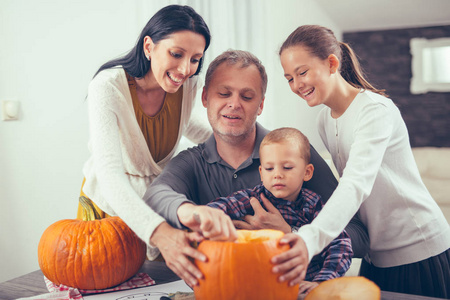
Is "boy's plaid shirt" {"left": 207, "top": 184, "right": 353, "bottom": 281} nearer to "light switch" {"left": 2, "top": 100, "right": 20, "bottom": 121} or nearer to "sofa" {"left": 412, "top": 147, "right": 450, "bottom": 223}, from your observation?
"light switch" {"left": 2, "top": 100, "right": 20, "bottom": 121}

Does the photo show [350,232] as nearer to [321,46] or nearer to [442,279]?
[442,279]

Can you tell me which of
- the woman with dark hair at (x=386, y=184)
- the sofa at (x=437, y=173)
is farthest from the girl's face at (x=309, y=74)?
the sofa at (x=437, y=173)

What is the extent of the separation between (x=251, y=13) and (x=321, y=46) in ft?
5.97

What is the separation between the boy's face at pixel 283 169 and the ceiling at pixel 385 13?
312 centimetres

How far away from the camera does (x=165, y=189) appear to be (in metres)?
1.23

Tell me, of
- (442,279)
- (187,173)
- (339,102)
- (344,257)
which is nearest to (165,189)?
(187,173)

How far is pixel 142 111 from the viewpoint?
151 centimetres

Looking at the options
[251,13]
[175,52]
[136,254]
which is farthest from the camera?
[251,13]

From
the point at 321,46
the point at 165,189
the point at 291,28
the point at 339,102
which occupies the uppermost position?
the point at 291,28

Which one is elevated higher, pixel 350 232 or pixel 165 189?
pixel 165 189

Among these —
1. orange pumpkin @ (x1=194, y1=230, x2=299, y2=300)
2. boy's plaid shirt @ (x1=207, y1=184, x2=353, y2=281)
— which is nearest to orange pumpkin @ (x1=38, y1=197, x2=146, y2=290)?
boy's plaid shirt @ (x1=207, y1=184, x2=353, y2=281)

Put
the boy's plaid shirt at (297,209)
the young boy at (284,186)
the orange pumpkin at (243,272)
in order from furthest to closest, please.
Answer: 1. the young boy at (284,186)
2. the boy's plaid shirt at (297,209)
3. the orange pumpkin at (243,272)

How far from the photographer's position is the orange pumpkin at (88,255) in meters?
1.16

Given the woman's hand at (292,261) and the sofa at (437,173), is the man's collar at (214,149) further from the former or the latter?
the sofa at (437,173)
